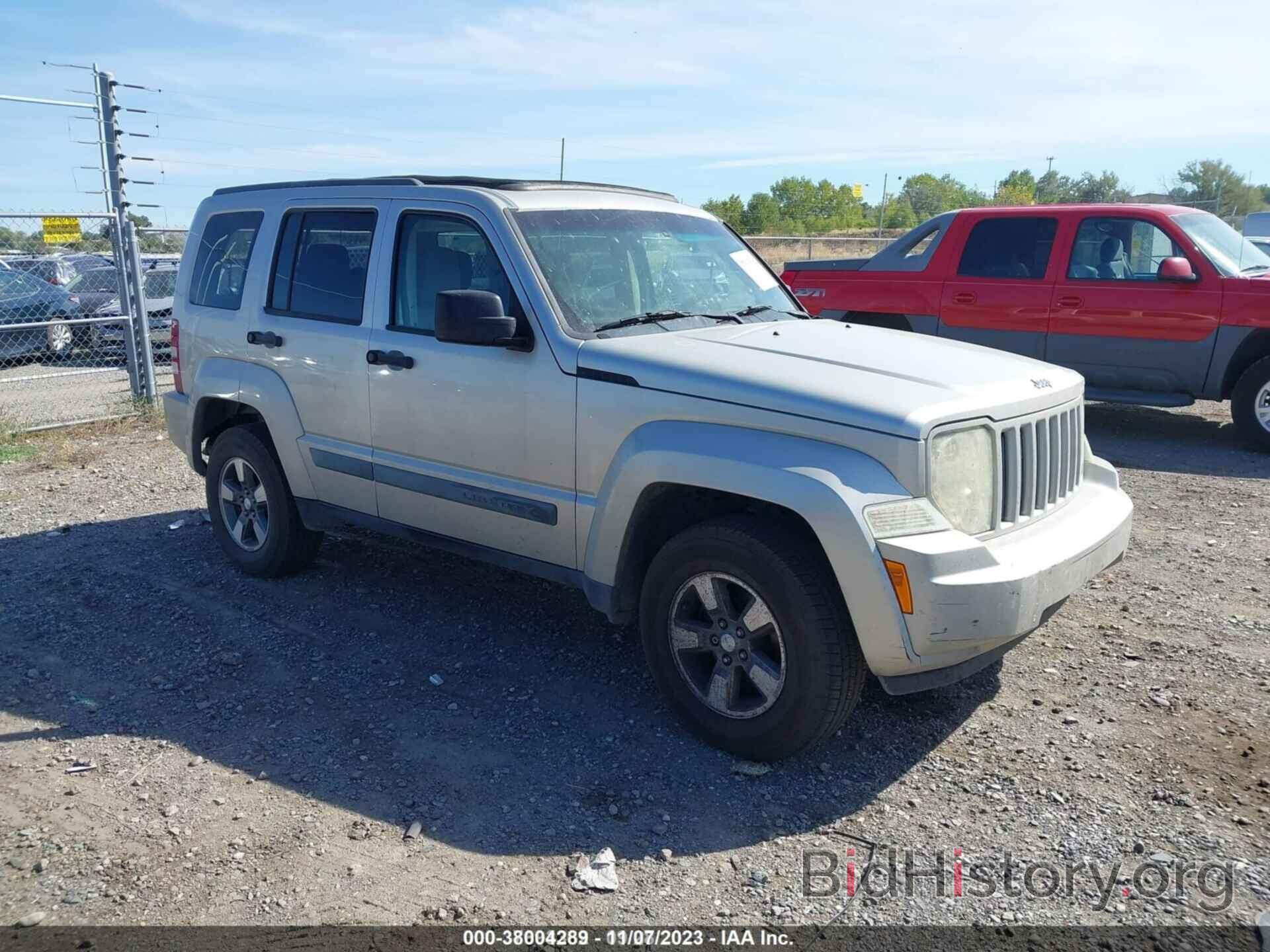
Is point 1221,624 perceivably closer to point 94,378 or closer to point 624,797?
point 624,797

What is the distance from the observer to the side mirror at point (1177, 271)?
8.62 m

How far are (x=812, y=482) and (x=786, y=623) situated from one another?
0.50 metres

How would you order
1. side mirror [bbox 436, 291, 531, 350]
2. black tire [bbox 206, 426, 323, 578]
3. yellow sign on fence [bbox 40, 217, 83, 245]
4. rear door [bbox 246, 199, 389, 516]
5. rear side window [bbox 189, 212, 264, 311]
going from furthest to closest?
1. yellow sign on fence [bbox 40, 217, 83, 245]
2. rear side window [bbox 189, 212, 264, 311]
3. black tire [bbox 206, 426, 323, 578]
4. rear door [bbox 246, 199, 389, 516]
5. side mirror [bbox 436, 291, 531, 350]

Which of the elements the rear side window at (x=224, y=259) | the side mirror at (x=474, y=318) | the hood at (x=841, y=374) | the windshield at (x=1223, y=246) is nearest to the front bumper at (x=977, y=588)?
the hood at (x=841, y=374)

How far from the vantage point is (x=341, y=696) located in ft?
14.5

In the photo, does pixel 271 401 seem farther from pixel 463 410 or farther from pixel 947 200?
pixel 947 200

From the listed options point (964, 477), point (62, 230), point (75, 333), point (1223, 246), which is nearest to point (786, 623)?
point (964, 477)

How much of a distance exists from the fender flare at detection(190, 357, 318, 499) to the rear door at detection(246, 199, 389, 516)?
0.05 metres

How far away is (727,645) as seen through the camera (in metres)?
3.80

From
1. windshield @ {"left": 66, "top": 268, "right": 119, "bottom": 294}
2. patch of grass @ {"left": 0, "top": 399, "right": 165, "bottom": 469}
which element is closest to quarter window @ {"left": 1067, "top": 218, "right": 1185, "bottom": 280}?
patch of grass @ {"left": 0, "top": 399, "right": 165, "bottom": 469}

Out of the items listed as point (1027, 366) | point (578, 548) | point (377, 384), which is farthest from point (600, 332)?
point (1027, 366)

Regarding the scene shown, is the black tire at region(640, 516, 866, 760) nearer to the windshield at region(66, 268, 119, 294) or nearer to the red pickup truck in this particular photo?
the red pickup truck

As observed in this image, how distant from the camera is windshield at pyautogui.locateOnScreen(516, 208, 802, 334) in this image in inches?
174

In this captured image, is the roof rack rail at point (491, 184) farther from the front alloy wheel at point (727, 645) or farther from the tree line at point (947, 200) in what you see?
the tree line at point (947, 200)
